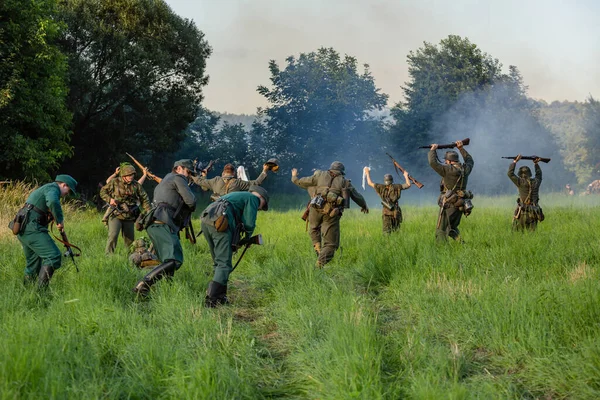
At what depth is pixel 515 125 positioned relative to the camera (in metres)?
38.7

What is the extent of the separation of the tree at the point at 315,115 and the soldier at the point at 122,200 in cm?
3073

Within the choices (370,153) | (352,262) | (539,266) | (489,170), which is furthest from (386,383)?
(370,153)

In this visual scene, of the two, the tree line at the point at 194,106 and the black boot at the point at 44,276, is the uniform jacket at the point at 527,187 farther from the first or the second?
the tree line at the point at 194,106

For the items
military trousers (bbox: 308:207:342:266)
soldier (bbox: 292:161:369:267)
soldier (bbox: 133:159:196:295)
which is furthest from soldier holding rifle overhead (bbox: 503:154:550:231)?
soldier (bbox: 133:159:196:295)

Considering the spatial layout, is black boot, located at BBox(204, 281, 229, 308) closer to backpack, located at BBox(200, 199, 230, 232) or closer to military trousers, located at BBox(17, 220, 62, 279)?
backpack, located at BBox(200, 199, 230, 232)

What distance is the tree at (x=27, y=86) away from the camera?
18.8m

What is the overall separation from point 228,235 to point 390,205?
6.42m

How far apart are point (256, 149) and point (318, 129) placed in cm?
532

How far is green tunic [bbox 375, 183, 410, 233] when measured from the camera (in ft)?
43.0

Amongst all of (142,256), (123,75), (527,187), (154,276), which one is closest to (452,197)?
(527,187)

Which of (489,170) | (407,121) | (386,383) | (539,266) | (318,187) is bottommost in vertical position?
(386,383)

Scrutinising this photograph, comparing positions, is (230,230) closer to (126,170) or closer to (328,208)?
(328,208)

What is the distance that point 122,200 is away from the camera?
10.8m

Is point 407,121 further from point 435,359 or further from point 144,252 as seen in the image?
point 435,359
